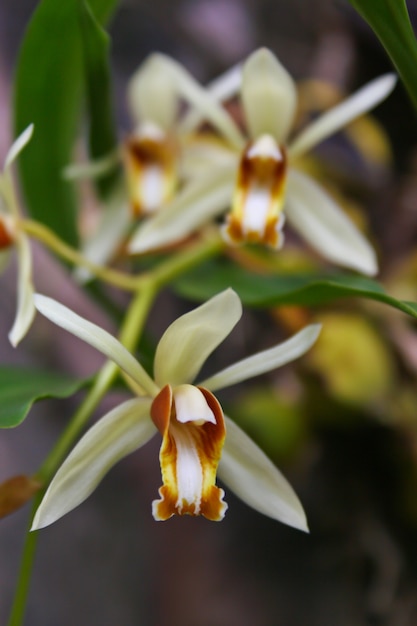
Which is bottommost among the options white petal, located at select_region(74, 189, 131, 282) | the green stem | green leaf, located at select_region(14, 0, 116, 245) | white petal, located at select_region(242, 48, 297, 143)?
the green stem

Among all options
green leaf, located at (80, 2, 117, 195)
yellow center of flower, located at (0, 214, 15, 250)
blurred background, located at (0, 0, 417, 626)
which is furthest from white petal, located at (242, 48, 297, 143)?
blurred background, located at (0, 0, 417, 626)

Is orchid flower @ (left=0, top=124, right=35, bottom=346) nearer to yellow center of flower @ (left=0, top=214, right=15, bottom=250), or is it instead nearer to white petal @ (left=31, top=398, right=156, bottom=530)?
yellow center of flower @ (left=0, top=214, right=15, bottom=250)

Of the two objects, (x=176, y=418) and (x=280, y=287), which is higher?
(x=280, y=287)

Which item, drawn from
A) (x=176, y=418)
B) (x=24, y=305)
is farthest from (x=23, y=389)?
(x=176, y=418)

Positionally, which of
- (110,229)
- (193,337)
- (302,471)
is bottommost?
(302,471)

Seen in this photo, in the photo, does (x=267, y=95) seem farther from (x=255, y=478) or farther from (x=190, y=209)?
(x=255, y=478)

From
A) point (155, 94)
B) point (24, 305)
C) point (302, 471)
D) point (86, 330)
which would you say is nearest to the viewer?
point (86, 330)
